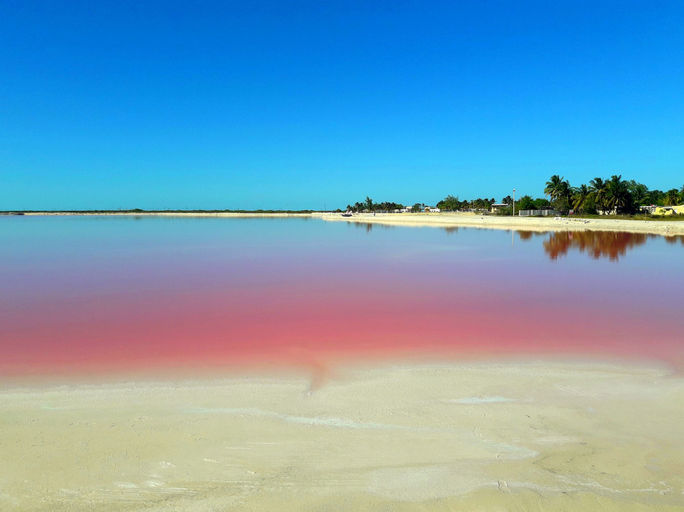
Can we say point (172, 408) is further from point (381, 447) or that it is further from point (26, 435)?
point (381, 447)

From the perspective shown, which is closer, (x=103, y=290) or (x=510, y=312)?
(x=510, y=312)

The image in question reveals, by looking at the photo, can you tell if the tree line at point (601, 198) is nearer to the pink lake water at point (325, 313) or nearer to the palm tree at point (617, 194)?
the palm tree at point (617, 194)

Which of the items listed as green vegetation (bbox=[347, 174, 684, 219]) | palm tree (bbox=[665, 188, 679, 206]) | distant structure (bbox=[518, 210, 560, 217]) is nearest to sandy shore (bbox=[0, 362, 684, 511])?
green vegetation (bbox=[347, 174, 684, 219])

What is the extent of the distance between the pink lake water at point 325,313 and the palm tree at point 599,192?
54.2 meters

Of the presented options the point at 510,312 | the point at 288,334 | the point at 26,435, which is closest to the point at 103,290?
the point at 288,334

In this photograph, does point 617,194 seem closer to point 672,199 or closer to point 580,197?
point 580,197

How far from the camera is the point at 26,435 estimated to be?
3.76 m

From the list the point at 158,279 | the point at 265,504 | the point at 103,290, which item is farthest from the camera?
the point at 158,279

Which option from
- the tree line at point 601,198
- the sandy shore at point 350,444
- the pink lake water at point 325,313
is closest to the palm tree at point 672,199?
the tree line at point 601,198

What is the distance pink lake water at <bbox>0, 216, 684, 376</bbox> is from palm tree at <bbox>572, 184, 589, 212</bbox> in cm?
5705

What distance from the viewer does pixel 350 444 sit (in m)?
3.57

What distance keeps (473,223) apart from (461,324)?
54.1 metres

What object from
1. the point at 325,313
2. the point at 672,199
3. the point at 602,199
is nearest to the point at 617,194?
the point at 602,199

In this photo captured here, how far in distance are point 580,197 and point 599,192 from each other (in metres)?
4.36
